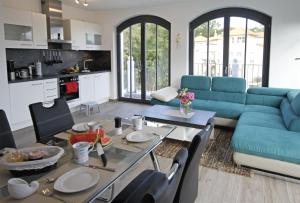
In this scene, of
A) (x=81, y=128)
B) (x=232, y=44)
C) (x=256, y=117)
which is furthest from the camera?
(x=232, y=44)

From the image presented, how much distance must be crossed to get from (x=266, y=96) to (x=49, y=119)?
4.02 metres

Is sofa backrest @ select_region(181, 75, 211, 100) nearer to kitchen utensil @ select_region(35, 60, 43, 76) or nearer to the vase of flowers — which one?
the vase of flowers

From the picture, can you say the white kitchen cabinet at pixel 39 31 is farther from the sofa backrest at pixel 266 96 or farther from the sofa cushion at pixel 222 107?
the sofa backrest at pixel 266 96

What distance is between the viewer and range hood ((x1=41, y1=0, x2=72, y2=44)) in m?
5.31

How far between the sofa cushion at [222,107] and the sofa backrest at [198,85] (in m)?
0.48

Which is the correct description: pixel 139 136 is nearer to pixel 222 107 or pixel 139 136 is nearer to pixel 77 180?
pixel 77 180

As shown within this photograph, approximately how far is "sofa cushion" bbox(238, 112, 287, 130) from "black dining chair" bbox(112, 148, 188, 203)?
2.25 meters

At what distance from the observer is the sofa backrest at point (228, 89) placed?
16.5 feet

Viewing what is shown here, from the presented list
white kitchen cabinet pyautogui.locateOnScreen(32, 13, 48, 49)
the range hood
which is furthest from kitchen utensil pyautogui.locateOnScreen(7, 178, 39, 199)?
the range hood

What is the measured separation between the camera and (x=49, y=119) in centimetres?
237

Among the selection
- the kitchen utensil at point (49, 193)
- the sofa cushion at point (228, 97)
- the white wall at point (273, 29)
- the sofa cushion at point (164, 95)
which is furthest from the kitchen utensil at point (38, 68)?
the kitchen utensil at point (49, 193)

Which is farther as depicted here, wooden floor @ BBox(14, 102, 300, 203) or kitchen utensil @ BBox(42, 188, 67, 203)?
wooden floor @ BBox(14, 102, 300, 203)

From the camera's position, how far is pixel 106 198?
2.46m

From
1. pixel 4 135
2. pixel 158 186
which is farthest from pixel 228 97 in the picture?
pixel 158 186
